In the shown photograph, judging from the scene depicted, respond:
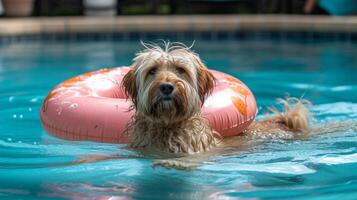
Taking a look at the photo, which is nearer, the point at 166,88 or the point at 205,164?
the point at 166,88

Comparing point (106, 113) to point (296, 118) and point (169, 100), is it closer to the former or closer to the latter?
point (169, 100)

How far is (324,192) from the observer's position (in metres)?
5.34

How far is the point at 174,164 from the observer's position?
5.61m

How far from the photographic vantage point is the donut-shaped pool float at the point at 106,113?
6.59 m

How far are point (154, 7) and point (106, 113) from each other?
994 centimetres

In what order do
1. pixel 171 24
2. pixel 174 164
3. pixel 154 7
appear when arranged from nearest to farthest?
pixel 174 164
pixel 171 24
pixel 154 7

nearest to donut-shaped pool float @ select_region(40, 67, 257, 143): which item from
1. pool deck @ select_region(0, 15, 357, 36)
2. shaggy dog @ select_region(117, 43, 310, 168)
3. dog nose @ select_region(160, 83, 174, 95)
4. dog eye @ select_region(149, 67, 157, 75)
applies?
shaggy dog @ select_region(117, 43, 310, 168)

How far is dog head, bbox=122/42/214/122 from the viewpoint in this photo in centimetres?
535

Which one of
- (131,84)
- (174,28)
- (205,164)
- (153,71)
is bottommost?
(205,164)

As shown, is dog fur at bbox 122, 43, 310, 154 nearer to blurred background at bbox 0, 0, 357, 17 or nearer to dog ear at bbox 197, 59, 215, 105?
dog ear at bbox 197, 59, 215, 105

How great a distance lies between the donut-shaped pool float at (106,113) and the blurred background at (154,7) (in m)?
8.58

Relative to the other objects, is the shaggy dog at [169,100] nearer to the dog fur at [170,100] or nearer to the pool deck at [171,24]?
the dog fur at [170,100]

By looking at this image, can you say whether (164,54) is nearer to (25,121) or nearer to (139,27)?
(25,121)

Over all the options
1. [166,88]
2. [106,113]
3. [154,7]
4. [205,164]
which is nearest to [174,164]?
→ [205,164]
